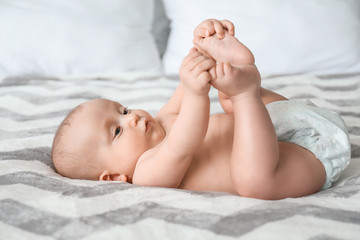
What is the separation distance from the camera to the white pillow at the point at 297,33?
6.49 feet

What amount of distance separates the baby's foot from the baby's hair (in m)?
0.41

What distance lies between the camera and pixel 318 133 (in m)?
1.05

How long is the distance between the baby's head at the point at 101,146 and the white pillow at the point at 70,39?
89cm

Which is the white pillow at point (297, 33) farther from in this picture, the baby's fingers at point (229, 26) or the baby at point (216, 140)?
the baby's fingers at point (229, 26)

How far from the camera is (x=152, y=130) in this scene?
3.64 ft

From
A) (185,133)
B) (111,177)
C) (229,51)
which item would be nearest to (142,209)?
(185,133)

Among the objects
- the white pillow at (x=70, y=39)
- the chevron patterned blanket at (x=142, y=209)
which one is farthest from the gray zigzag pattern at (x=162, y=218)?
the white pillow at (x=70, y=39)

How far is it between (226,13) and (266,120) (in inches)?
50.3

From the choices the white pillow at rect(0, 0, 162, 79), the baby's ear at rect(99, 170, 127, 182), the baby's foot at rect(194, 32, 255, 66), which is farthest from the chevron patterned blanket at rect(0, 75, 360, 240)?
the white pillow at rect(0, 0, 162, 79)

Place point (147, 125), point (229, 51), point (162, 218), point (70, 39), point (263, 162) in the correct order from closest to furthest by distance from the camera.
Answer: point (162, 218)
point (263, 162)
point (229, 51)
point (147, 125)
point (70, 39)

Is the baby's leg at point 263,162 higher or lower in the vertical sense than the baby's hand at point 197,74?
lower

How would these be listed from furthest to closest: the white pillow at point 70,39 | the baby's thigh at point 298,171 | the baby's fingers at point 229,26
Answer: the white pillow at point 70,39
the baby's fingers at point 229,26
the baby's thigh at point 298,171

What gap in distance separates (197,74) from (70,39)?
1277 mm

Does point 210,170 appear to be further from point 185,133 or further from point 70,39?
point 70,39
